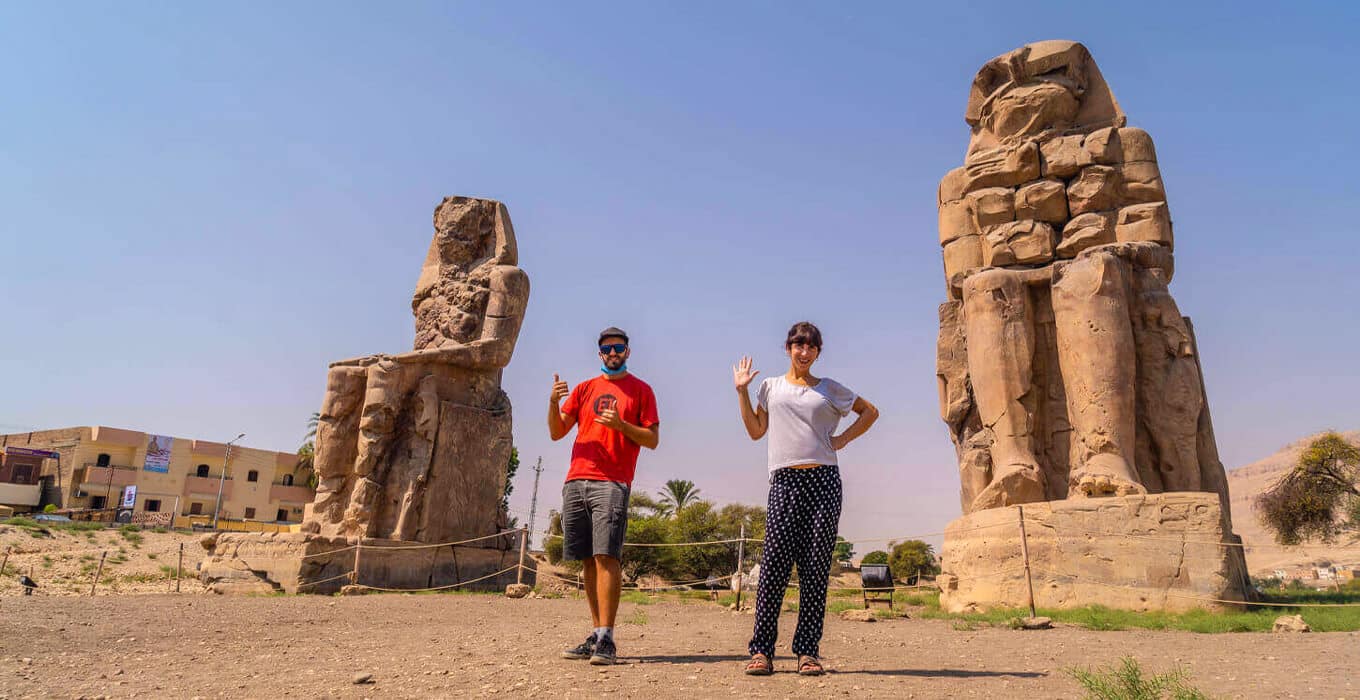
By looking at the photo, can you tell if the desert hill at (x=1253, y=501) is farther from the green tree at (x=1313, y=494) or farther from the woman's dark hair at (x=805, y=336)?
the woman's dark hair at (x=805, y=336)

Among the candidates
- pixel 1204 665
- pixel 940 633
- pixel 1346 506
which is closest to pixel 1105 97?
pixel 940 633

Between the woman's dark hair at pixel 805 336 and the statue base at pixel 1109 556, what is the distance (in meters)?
3.57

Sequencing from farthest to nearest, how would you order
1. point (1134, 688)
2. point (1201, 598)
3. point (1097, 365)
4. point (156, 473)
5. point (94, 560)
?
point (156, 473), point (94, 560), point (1097, 365), point (1201, 598), point (1134, 688)

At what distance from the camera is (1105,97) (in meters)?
9.01

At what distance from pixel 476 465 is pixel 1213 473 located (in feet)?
26.5

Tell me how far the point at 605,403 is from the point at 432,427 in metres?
6.93

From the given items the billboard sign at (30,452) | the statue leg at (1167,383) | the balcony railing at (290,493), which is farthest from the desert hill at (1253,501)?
the billboard sign at (30,452)

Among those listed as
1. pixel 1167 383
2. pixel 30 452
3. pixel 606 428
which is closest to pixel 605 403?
pixel 606 428

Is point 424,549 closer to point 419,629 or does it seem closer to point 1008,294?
point 419,629

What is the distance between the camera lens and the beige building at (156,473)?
117 ft

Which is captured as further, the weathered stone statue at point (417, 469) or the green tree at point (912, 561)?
the green tree at point (912, 561)

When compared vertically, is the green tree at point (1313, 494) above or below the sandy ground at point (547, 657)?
above

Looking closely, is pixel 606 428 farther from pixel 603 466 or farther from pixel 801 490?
pixel 801 490

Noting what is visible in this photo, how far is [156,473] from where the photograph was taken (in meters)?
37.5
